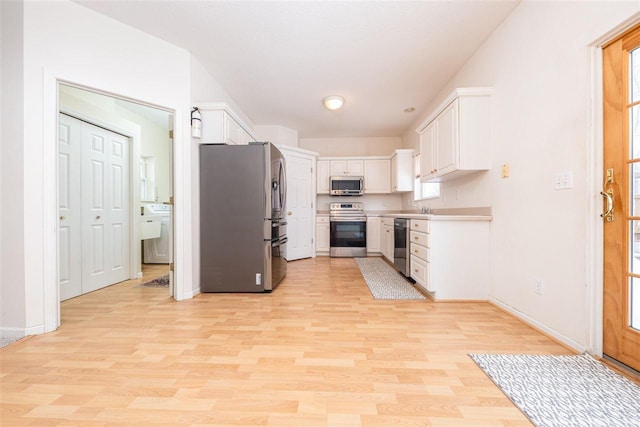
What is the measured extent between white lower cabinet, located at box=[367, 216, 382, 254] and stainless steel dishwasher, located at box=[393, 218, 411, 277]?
161cm

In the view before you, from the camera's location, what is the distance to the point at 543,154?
189 centimetres

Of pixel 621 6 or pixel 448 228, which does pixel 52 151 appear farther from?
pixel 621 6

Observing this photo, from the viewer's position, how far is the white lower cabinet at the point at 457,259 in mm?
2561

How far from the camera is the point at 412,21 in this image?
2.30 meters

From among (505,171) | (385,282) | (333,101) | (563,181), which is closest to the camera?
(563,181)

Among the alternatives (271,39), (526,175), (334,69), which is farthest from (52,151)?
(526,175)

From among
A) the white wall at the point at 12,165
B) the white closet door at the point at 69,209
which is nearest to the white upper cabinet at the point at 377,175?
Result: the white closet door at the point at 69,209

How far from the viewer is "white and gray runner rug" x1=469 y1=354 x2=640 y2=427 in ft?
3.55

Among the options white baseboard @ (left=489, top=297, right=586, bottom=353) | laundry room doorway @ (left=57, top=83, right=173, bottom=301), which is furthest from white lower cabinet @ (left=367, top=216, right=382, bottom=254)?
laundry room doorway @ (left=57, top=83, right=173, bottom=301)

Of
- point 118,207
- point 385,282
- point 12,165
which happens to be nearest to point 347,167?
point 385,282

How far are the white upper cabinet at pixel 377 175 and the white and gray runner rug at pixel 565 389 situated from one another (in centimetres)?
426

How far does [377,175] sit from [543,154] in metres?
3.74

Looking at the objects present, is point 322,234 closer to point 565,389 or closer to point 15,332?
point 15,332

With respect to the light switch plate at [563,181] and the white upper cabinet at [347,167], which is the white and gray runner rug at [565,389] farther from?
the white upper cabinet at [347,167]
